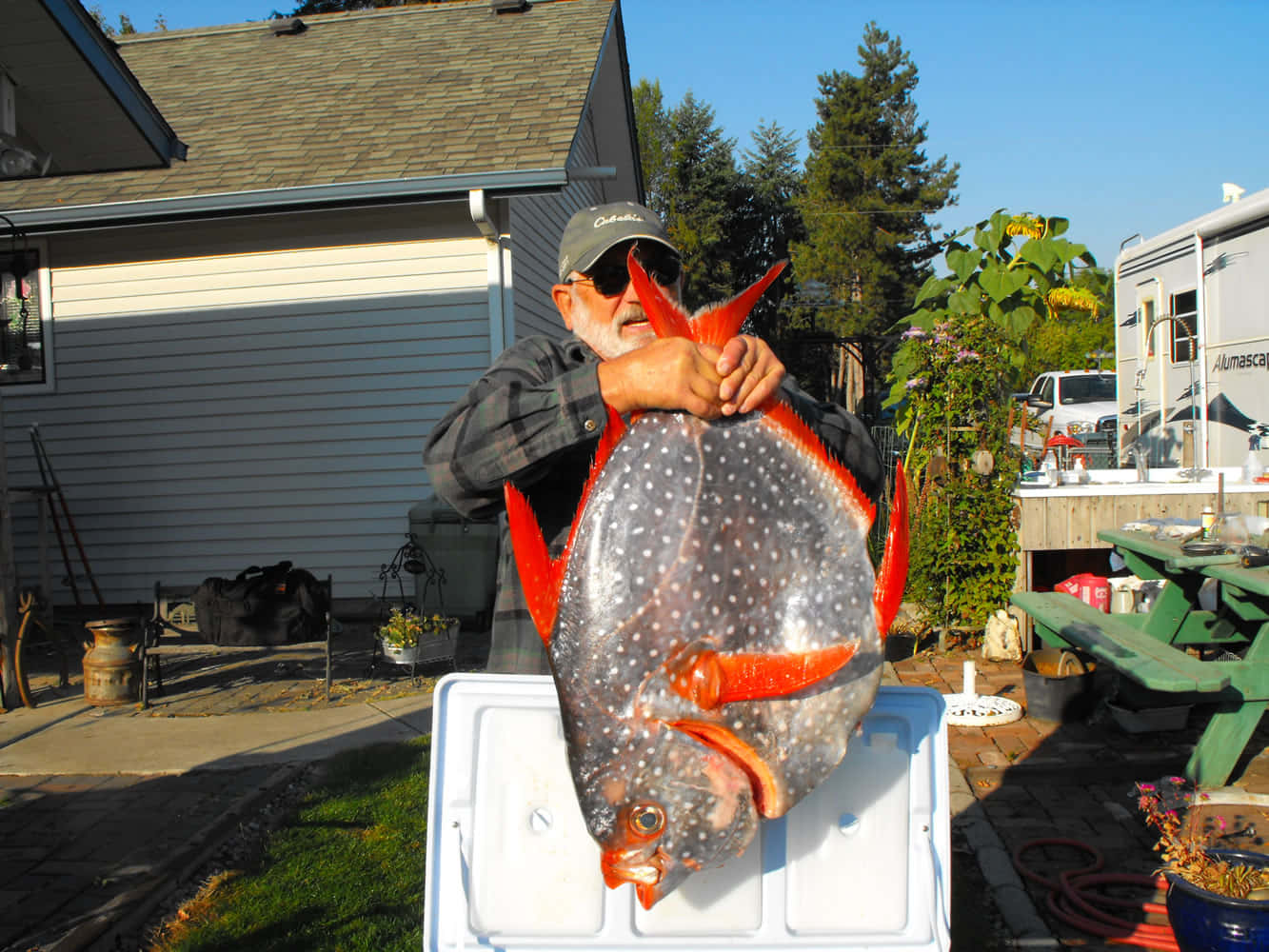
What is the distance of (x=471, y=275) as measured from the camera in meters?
8.82

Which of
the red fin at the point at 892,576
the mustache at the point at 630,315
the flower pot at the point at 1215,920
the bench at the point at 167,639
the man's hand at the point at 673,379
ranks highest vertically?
the mustache at the point at 630,315

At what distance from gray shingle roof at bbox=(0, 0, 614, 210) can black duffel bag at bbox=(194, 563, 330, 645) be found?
365 centimetres

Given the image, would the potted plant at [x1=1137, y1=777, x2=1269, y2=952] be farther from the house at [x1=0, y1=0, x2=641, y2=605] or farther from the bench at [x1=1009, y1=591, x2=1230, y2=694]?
the house at [x1=0, y1=0, x2=641, y2=605]

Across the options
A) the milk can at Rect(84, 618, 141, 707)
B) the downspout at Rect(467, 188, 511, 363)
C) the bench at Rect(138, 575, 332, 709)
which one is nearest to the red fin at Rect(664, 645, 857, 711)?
the bench at Rect(138, 575, 332, 709)

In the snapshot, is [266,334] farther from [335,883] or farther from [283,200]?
[335,883]

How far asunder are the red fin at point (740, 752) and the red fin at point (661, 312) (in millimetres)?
516

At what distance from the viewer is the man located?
1.26m

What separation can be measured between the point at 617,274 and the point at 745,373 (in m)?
0.58

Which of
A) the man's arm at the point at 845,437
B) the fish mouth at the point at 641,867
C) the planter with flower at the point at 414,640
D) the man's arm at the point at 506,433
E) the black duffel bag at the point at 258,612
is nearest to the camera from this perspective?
the fish mouth at the point at 641,867

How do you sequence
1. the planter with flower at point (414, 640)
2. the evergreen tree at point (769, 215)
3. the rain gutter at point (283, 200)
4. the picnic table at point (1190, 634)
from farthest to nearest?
the evergreen tree at point (769, 215)
the rain gutter at point (283, 200)
the planter with flower at point (414, 640)
the picnic table at point (1190, 634)

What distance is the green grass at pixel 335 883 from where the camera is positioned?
11.0 ft

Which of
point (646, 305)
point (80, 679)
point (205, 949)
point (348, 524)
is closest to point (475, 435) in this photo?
point (646, 305)

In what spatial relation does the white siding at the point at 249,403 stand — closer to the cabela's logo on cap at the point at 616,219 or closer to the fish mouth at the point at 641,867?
the cabela's logo on cap at the point at 616,219

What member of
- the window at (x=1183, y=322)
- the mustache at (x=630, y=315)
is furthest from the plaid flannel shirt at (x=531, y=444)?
the window at (x=1183, y=322)
